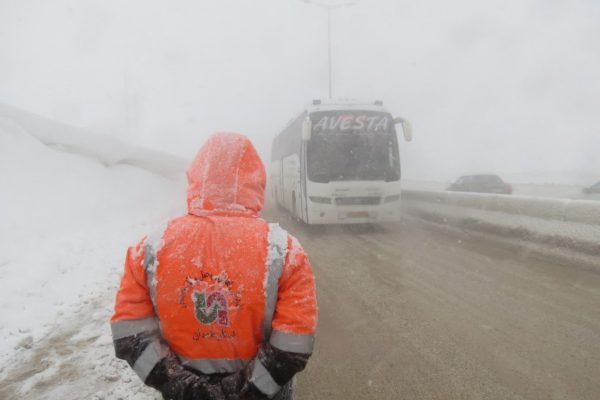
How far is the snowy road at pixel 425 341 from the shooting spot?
3.26 meters

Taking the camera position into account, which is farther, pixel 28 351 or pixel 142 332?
pixel 28 351

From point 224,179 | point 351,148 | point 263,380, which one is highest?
point 351,148

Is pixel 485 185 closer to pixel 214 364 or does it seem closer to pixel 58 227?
pixel 58 227

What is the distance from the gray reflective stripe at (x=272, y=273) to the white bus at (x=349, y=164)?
9149 mm

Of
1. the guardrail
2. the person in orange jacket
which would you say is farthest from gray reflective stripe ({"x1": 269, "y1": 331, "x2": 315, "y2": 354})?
the guardrail

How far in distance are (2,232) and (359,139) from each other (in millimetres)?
8421

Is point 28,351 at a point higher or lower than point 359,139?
lower

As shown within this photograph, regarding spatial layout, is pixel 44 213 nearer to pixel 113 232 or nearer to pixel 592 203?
pixel 113 232

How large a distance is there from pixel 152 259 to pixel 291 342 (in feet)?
2.16

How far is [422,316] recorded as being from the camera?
15.3ft

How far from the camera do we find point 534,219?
26.3 ft

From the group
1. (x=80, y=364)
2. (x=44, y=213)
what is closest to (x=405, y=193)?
(x=44, y=213)

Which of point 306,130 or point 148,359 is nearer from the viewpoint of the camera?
point 148,359

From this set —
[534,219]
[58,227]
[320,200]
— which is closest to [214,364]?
[534,219]
